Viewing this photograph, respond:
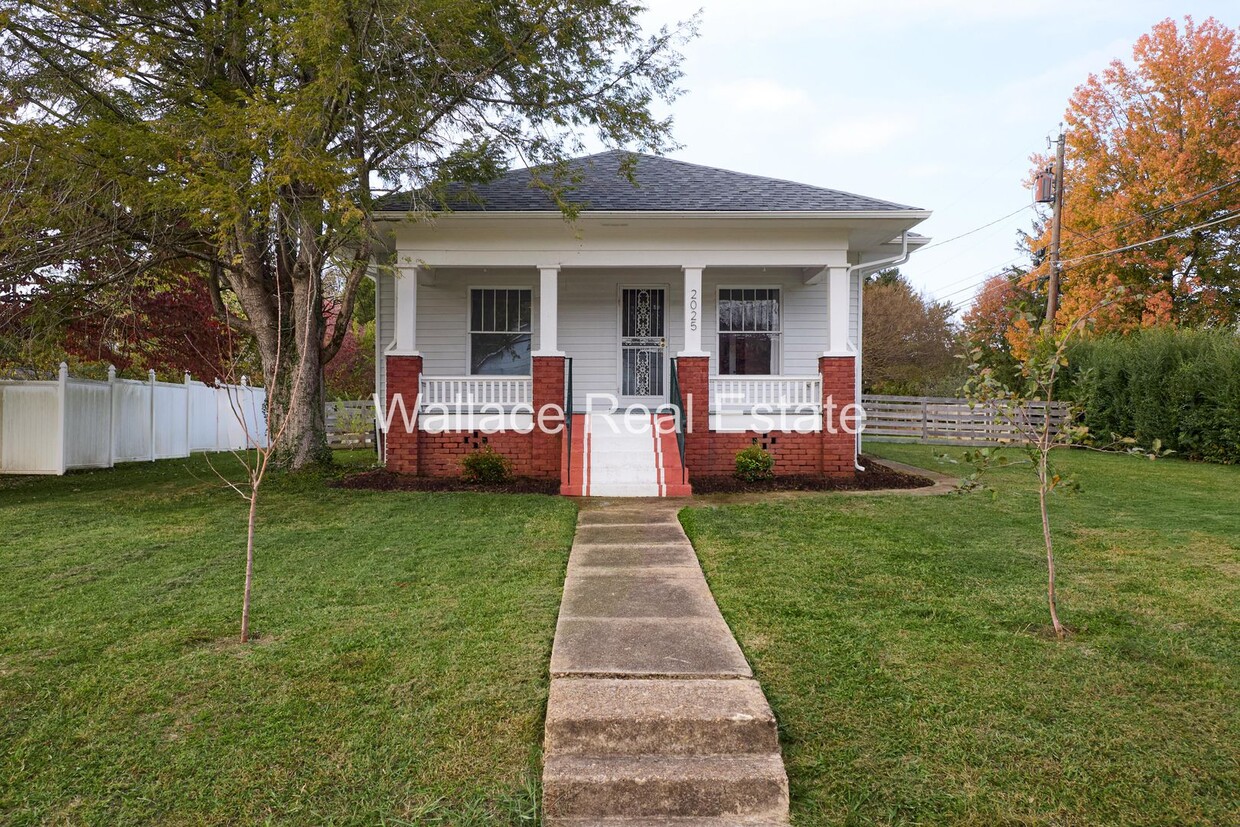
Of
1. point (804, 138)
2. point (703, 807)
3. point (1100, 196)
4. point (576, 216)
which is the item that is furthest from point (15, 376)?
point (1100, 196)

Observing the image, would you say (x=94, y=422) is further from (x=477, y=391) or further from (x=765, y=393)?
(x=765, y=393)

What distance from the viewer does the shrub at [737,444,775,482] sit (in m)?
9.77

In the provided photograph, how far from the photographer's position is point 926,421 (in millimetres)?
20094

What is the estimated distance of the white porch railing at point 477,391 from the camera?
10.5 metres

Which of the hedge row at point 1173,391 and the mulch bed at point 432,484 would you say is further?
the hedge row at point 1173,391

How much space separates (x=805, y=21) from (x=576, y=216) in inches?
223

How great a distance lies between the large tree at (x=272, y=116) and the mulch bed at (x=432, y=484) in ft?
3.74

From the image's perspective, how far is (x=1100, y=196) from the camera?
22188 mm

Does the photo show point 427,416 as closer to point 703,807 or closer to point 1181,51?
point 703,807

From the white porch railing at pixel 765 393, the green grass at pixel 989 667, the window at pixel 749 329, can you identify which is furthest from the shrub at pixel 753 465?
the green grass at pixel 989 667

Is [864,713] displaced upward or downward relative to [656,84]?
downward

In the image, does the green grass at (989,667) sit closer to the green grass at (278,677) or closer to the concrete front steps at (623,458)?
the green grass at (278,677)

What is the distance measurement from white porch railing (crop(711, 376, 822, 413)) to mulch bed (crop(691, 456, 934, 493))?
1058 millimetres

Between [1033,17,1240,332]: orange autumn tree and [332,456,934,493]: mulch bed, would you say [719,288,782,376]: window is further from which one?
[1033,17,1240,332]: orange autumn tree
